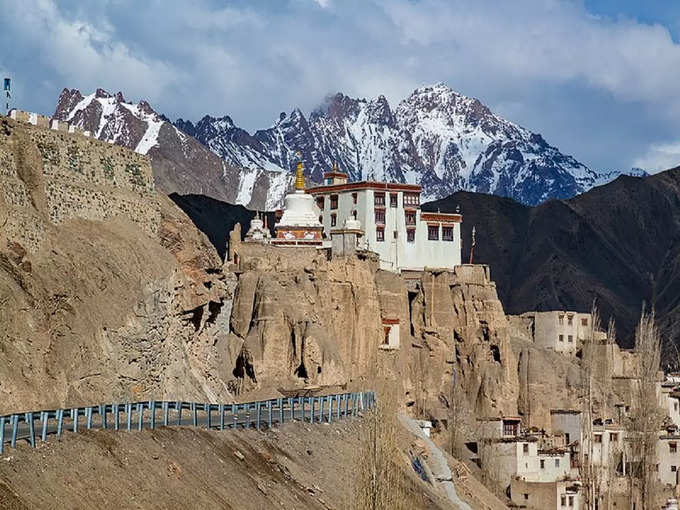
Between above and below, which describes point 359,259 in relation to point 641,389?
above

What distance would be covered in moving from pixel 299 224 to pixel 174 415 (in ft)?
204

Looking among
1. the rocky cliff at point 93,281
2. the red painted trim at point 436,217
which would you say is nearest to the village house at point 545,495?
the red painted trim at point 436,217

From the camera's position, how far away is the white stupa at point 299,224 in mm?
111869

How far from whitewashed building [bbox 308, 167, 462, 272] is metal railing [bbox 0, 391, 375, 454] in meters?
48.9

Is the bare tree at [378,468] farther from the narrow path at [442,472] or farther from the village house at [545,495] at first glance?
the village house at [545,495]

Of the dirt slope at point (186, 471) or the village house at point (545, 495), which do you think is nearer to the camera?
the dirt slope at point (186, 471)

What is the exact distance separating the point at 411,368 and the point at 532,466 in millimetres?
13597

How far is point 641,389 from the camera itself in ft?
368

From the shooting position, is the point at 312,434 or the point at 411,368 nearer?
the point at 312,434

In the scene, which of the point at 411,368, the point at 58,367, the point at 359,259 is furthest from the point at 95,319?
the point at 411,368

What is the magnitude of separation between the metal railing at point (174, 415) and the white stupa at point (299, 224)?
36839 mm

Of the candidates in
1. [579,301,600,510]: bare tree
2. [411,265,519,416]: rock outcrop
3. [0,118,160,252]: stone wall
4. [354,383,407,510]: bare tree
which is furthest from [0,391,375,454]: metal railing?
[411,265,519,416]: rock outcrop

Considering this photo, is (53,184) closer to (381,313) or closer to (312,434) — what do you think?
(312,434)

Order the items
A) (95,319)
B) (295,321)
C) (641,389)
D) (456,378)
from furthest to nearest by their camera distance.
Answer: (456,378), (641,389), (295,321), (95,319)
